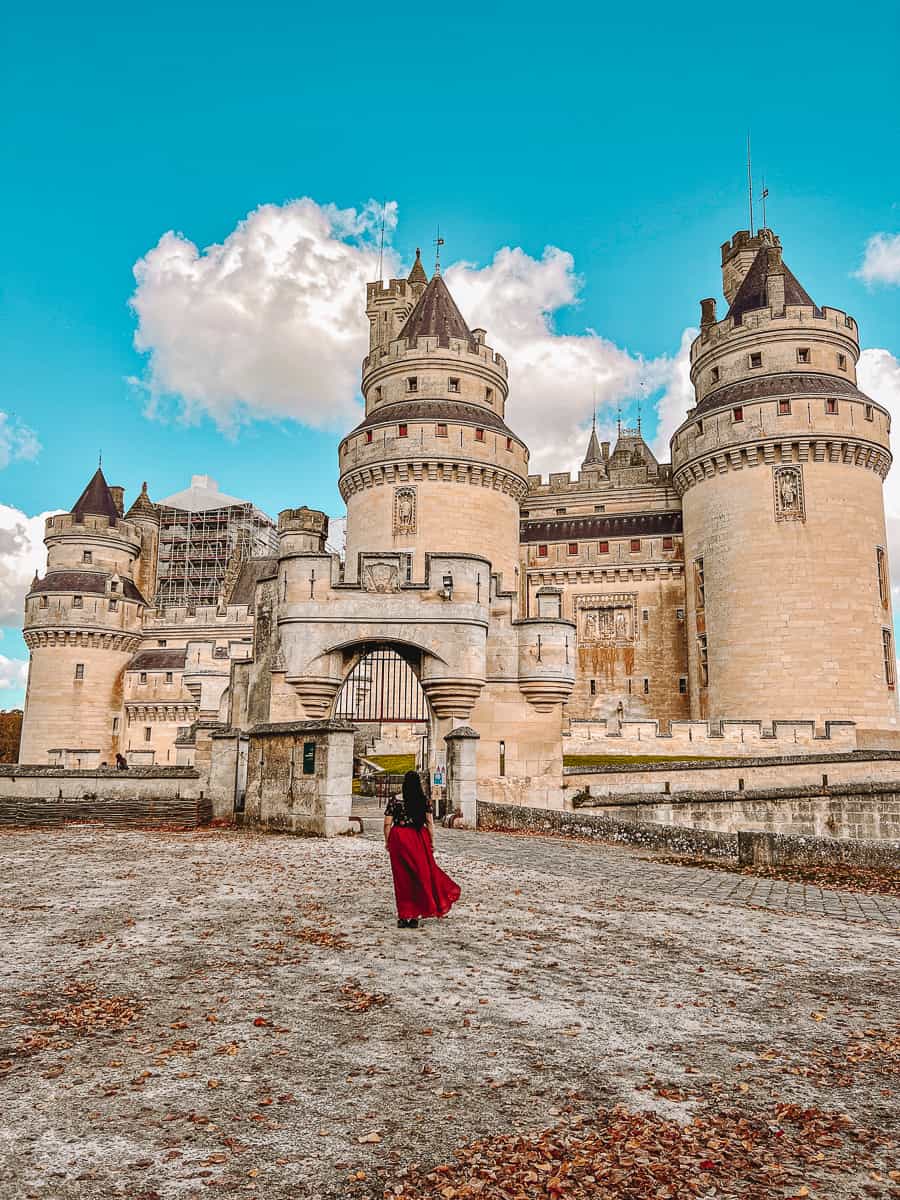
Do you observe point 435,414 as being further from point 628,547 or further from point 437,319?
point 628,547

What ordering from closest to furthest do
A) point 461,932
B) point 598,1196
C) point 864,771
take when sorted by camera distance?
1. point 598,1196
2. point 461,932
3. point 864,771

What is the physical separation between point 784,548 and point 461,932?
102ft

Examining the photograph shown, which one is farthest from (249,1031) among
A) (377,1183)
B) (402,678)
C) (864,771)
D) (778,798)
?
(402,678)

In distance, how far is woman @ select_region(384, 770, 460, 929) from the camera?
746 centimetres

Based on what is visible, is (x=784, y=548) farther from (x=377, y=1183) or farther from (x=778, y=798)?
(x=377, y=1183)

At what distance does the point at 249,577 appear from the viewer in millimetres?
55406

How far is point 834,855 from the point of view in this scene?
13.0 meters

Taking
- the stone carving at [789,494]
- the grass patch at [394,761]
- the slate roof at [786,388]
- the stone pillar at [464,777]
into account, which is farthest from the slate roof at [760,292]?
the stone pillar at [464,777]

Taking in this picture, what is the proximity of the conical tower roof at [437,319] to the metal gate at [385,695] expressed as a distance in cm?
1545

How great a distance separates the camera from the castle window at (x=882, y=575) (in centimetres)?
3556

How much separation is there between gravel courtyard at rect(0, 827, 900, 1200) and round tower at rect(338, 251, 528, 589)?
28.2m

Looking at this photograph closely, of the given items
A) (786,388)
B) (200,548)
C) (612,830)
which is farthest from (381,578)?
(200,548)

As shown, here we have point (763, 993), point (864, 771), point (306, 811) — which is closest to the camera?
point (763, 993)

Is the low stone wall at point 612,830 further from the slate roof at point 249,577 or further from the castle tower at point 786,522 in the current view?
the slate roof at point 249,577
